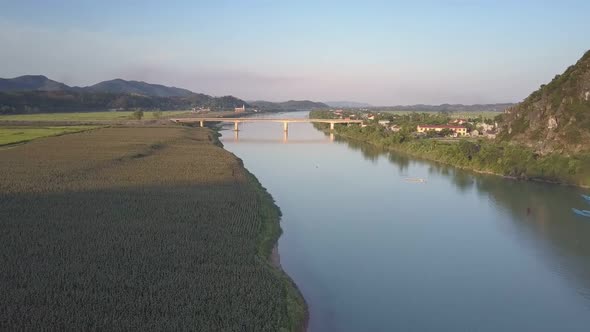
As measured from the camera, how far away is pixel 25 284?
8766 millimetres

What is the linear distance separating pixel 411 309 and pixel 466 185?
16174 mm

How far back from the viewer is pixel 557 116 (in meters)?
33.9

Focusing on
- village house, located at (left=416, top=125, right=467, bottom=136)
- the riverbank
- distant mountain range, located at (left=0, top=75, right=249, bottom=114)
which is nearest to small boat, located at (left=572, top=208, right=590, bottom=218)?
the riverbank

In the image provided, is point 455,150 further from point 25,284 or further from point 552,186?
point 25,284

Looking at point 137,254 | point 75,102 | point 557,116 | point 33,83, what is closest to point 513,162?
point 557,116

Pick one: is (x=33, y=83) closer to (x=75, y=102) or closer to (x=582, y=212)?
(x=75, y=102)

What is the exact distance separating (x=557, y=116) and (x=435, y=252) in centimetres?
2467

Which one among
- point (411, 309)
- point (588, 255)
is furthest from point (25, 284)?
point (588, 255)

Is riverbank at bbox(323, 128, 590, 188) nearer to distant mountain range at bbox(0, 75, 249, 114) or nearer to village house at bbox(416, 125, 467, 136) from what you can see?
village house at bbox(416, 125, 467, 136)

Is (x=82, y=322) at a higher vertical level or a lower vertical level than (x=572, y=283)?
higher

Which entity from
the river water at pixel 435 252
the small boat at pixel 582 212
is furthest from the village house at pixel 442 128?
the small boat at pixel 582 212

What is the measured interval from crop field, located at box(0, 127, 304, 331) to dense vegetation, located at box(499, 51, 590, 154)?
20.9 metres

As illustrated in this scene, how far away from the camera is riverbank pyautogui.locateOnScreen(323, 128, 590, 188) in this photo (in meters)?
24.6

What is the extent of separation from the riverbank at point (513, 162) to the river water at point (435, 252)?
3.35ft
